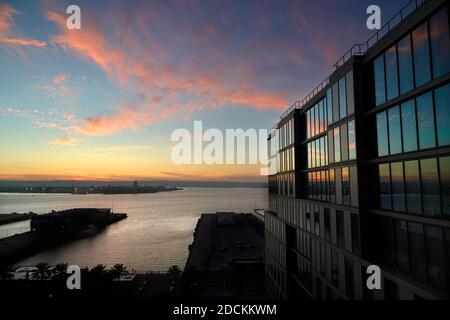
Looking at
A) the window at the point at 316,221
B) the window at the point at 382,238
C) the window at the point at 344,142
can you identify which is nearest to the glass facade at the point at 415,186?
the window at the point at 382,238

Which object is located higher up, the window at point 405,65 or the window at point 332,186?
the window at point 405,65

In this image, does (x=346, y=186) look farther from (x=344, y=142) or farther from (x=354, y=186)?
(x=344, y=142)

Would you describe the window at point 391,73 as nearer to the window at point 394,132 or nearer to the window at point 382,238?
the window at point 394,132

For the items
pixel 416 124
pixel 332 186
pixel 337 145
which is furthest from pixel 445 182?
pixel 332 186
